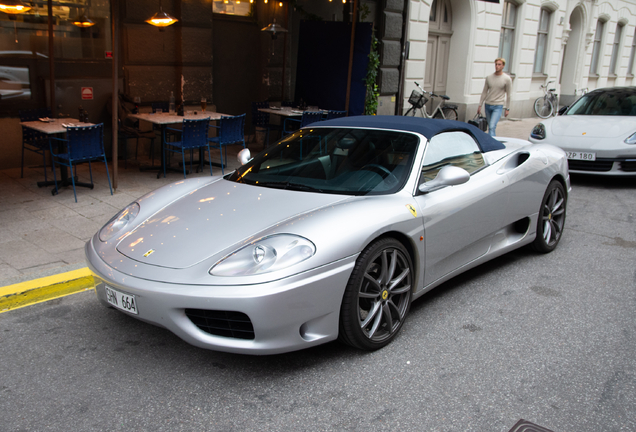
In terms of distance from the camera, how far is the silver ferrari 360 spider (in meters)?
2.78

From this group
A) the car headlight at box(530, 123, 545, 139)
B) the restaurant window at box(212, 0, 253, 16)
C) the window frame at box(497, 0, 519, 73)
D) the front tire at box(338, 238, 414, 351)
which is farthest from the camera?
the window frame at box(497, 0, 519, 73)

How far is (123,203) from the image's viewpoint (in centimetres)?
663

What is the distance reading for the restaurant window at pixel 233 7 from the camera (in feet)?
34.8

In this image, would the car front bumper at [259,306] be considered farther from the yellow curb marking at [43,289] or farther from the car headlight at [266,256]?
the yellow curb marking at [43,289]

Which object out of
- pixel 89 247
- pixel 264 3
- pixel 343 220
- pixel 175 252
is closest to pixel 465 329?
pixel 343 220

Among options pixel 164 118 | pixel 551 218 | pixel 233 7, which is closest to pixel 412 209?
pixel 551 218

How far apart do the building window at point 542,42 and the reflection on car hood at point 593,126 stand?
1155 cm

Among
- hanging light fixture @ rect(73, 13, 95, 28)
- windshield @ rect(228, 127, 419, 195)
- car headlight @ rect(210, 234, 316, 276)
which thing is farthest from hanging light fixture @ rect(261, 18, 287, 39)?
car headlight @ rect(210, 234, 316, 276)

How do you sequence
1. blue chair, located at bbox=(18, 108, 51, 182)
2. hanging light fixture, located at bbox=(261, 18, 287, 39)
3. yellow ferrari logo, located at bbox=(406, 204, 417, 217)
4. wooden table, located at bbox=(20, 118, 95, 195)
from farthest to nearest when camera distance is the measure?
hanging light fixture, located at bbox=(261, 18, 287, 39)
blue chair, located at bbox=(18, 108, 51, 182)
wooden table, located at bbox=(20, 118, 95, 195)
yellow ferrari logo, located at bbox=(406, 204, 417, 217)

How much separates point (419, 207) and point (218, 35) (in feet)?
27.7

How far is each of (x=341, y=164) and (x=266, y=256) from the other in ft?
3.82

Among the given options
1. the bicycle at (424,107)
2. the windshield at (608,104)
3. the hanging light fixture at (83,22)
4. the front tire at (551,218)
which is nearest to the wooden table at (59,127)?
the hanging light fixture at (83,22)

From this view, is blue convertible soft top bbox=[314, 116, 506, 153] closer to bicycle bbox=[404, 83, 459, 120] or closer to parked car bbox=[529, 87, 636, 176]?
parked car bbox=[529, 87, 636, 176]

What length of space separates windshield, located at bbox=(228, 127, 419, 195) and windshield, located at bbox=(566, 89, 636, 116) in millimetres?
6593
